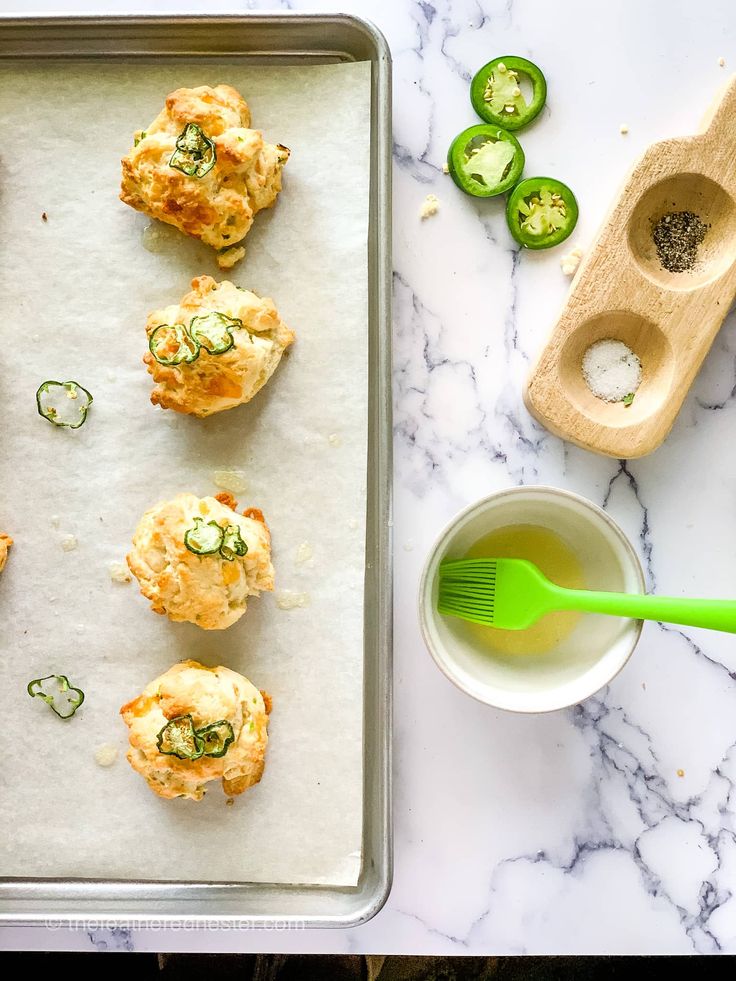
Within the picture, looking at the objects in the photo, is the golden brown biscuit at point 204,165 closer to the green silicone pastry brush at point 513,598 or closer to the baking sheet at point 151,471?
the baking sheet at point 151,471

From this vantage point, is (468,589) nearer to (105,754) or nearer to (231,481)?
(231,481)

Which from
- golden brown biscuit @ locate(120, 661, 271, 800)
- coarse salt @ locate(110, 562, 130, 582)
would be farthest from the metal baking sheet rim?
coarse salt @ locate(110, 562, 130, 582)

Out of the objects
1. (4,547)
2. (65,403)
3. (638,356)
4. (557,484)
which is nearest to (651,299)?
(638,356)

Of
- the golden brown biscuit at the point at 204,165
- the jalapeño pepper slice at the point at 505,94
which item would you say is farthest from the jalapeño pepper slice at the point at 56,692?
the jalapeño pepper slice at the point at 505,94

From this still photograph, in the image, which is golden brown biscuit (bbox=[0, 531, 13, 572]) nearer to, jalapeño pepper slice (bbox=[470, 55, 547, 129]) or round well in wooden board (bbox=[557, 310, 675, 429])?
round well in wooden board (bbox=[557, 310, 675, 429])

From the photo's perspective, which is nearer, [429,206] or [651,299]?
[651,299]
